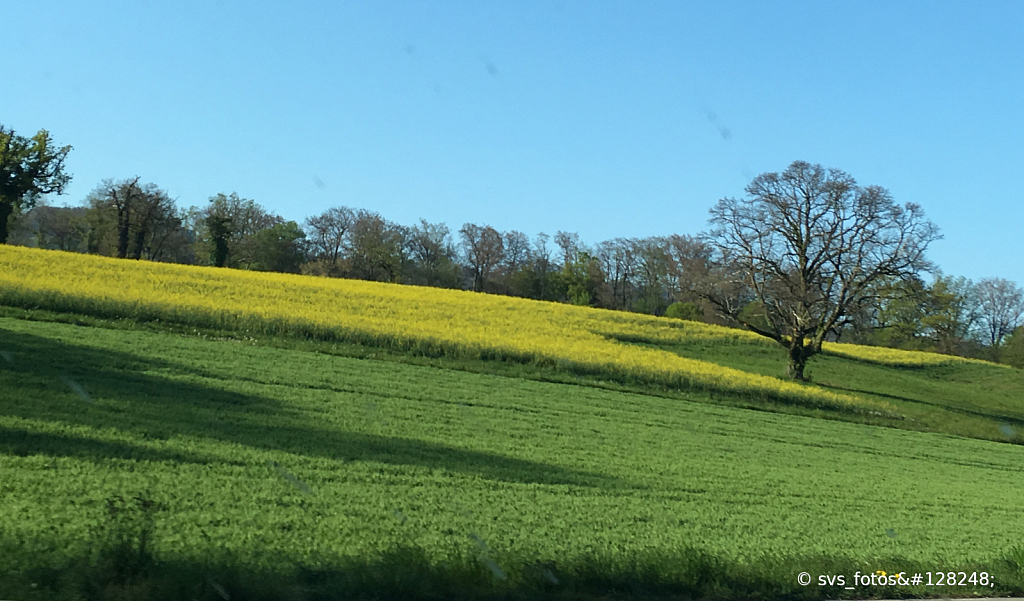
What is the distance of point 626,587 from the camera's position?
6.10 meters

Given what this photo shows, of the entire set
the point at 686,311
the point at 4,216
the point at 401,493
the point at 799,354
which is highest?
the point at 686,311

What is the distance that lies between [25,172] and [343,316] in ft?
128

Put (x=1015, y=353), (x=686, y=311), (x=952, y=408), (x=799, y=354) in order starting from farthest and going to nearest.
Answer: (x=1015, y=353)
(x=686, y=311)
(x=799, y=354)
(x=952, y=408)

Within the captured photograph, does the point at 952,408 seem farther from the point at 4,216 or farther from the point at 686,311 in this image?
the point at 4,216

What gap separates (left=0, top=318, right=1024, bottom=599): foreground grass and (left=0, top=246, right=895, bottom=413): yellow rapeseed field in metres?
3.47

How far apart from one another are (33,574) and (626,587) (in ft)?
13.7

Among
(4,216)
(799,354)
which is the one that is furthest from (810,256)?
(4,216)

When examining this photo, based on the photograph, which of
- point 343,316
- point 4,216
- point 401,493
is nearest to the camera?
point 401,493

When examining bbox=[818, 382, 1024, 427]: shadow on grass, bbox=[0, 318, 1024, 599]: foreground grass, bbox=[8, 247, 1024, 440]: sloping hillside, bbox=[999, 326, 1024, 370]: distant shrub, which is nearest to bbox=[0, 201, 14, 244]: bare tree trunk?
bbox=[8, 247, 1024, 440]: sloping hillside

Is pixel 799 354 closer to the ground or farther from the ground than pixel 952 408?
farther from the ground

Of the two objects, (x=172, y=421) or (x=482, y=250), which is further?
(x=482, y=250)

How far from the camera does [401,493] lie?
8.52 meters

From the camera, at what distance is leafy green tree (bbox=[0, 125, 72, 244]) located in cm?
5059

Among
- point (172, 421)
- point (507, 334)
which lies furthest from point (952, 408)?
point (172, 421)
